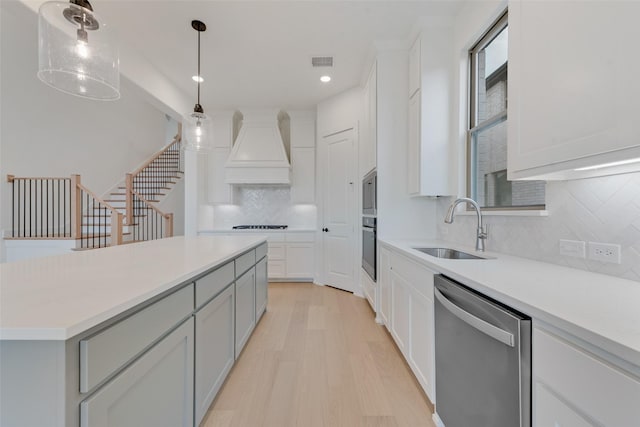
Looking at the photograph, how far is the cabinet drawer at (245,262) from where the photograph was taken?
2.13 metres

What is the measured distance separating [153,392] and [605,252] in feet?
6.26

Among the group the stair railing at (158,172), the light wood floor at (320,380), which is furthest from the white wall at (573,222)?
the stair railing at (158,172)

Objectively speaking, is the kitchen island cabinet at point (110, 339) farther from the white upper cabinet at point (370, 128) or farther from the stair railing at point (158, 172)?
the stair railing at point (158, 172)

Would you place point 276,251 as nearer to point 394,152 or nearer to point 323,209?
point 323,209

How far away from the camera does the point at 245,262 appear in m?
2.32

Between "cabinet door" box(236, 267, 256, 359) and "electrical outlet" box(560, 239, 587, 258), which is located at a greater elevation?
"electrical outlet" box(560, 239, 587, 258)

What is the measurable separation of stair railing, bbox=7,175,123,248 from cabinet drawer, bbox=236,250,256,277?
3.32 metres

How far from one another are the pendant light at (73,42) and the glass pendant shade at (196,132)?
1.21m

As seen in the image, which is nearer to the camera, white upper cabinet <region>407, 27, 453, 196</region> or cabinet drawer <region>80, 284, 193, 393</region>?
cabinet drawer <region>80, 284, 193, 393</region>

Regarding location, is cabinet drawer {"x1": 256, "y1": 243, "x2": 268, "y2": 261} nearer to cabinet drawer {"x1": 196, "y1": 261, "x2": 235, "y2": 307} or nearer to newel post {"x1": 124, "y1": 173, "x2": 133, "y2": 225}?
cabinet drawer {"x1": 196, "y1": 261, "x2": 235, "y2": 307}

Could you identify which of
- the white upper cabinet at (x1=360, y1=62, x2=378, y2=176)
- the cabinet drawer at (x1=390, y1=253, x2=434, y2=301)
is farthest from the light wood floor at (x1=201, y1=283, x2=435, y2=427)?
the white upper cabinet at (x1=360, y1=62, x2=378, y2=176)

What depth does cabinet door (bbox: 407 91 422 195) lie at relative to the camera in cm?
265

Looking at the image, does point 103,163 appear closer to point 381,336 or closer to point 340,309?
point 340,309

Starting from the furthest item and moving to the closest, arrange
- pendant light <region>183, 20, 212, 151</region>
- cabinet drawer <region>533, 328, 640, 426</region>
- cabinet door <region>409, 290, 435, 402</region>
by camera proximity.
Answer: pendant light <region>183, 20, 212, 151</region>
cabinet door <region>409, 290, 435, 402</region>
cabinet drawer <region>533, 328, 640, 426</region>
